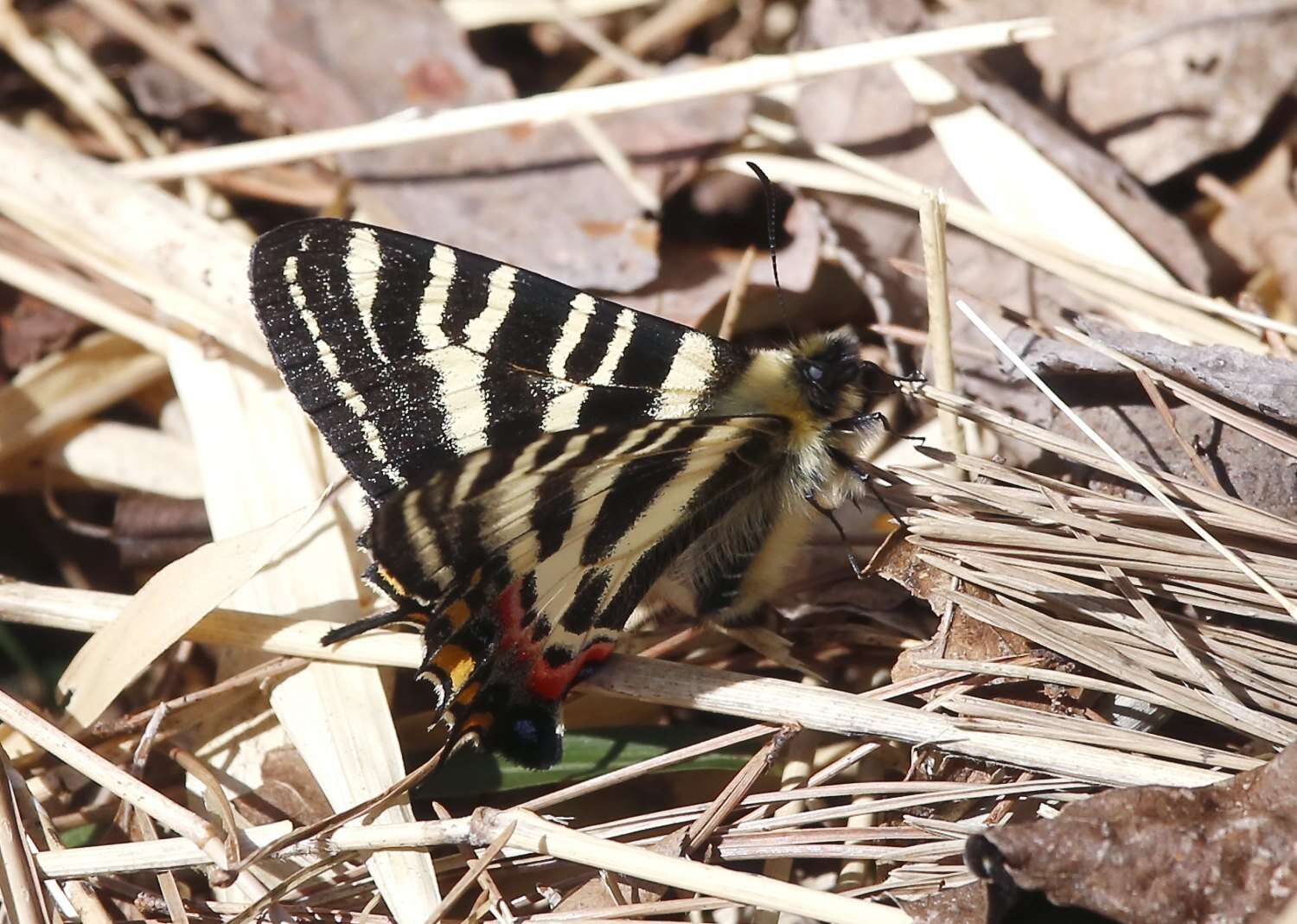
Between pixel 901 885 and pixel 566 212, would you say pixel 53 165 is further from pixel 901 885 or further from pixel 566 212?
pixel 901 885

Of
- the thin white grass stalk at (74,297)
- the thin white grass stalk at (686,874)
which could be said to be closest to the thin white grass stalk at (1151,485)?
the thin white grass stalk at (686,874)

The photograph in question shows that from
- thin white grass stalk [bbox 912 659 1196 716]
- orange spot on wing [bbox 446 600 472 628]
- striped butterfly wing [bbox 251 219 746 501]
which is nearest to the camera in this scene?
orange spot on wing [bbox 446 600 472 628]

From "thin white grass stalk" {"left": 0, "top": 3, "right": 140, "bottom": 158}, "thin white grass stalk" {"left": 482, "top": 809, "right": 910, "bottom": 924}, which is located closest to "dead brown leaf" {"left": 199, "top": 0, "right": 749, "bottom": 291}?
"thin white grass stalk" {"left": 0, "top": 3, "right": 140, "bottom": 158}

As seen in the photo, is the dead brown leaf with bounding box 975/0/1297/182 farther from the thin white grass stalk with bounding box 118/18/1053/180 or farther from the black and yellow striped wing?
the black and yellow striped wing

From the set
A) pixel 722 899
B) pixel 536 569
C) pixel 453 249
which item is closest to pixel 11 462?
pixel 453 249

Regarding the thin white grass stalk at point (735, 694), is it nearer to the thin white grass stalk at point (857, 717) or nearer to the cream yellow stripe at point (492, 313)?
the thin white grass stalk at point (857, 717)

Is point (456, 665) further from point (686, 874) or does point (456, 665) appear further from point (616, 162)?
point (616, 162)

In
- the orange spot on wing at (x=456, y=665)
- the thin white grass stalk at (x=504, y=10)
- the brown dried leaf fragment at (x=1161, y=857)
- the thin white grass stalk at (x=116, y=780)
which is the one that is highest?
the thin white grass stalk at (x=504, y=10)

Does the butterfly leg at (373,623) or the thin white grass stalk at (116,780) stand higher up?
the butterfly leg at (373,623)
